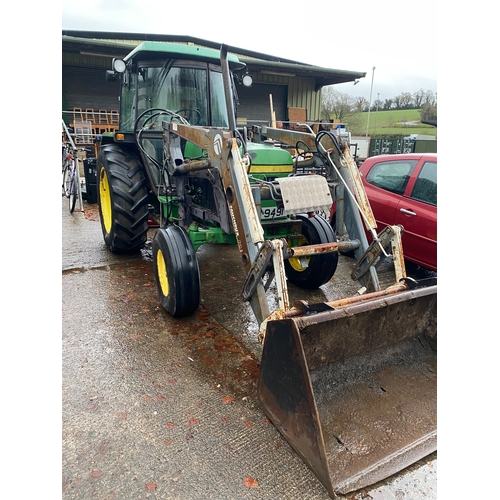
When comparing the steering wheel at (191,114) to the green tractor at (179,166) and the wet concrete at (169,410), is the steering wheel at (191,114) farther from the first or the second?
the wet concrete at (169,410)

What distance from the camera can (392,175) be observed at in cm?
518

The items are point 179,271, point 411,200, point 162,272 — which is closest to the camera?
point 179,271

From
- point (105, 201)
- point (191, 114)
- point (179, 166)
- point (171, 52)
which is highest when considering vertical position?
point (171, 52)

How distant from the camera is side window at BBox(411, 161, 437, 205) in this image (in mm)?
4637

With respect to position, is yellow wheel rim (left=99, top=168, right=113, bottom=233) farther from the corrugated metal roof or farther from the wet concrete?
the corrugated metal roof

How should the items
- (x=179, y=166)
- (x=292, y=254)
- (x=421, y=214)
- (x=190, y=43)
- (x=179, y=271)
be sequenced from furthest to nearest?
(x=190, y=43), (x=421, y=214), (x=179, y=166), (x=179, y=271), (x=292, y=254)

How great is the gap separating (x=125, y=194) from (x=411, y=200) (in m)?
3.48

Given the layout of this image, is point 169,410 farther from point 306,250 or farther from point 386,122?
point 386,122

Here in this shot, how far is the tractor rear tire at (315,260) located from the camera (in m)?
4.43

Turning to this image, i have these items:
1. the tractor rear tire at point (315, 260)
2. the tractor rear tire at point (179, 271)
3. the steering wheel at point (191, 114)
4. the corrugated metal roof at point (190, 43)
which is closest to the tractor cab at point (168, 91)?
the steering wheel at point (191, 114)

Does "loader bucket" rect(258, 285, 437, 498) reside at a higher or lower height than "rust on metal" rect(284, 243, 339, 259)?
lower

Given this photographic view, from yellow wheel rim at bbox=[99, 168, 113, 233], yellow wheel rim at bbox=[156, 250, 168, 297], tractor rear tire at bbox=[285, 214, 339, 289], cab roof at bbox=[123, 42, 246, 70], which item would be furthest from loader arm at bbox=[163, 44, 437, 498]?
yellow wheel rim at bbox=[99, 168, 113, 233]

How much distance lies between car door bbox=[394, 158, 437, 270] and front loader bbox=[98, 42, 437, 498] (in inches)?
43.8

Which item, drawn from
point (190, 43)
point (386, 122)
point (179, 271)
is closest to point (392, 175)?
point (179, 271)
